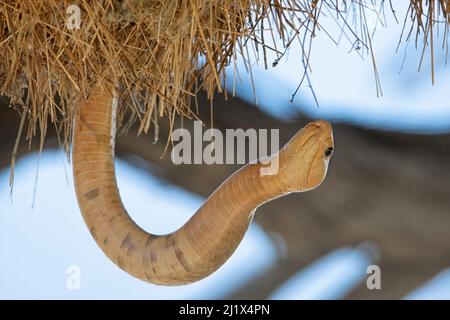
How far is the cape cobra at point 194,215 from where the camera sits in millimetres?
727

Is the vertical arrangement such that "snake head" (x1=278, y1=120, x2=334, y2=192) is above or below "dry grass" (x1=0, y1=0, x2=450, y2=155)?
below

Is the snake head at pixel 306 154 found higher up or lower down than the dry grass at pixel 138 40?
lower down

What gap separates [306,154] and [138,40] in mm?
188

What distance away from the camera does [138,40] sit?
807mm

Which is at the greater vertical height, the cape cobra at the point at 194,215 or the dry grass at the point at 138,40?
the dry grass at the point at 138,40

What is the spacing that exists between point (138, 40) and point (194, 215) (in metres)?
0.16

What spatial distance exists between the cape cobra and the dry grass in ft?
0.13

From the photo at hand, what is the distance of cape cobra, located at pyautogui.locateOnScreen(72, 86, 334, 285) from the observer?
0.73 metres

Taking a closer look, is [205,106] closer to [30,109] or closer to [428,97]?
[428,97]

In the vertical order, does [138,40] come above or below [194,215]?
above

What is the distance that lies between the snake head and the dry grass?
0.26 feet

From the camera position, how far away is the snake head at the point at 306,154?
2.37 feet

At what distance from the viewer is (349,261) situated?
1927mm
